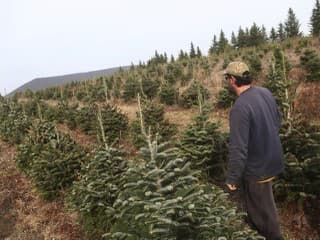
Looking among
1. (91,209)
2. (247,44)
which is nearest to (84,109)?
(91,209)

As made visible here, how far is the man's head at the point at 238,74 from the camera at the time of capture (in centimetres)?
334

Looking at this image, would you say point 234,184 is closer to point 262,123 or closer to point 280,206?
point 262,123

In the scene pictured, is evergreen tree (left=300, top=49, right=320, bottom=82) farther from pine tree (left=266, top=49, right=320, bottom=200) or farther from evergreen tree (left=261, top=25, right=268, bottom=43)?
evergreen tree (left=261, top=25, right=268, bottom=43)

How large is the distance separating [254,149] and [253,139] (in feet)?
0.42

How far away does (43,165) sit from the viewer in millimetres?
7398

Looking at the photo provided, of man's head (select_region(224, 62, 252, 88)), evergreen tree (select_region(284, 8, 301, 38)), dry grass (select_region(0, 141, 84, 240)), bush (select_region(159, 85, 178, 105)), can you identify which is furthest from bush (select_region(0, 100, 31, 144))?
evergreen tree (select_region(284, 8, 301, 38))

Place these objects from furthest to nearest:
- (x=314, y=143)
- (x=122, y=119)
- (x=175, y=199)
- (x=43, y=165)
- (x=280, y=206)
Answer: (x=122, y=119) → (x=43, y=165) → (x=280, y=206) → (x=314, y=143) → (x=175, y=199)

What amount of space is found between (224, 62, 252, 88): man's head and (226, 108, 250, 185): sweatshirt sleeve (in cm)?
44

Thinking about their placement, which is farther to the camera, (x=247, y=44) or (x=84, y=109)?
(x=247, y=44)

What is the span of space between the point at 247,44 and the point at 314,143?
34080mm

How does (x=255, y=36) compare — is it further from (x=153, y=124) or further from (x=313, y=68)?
(x=153, y=124)

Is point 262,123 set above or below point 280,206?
above

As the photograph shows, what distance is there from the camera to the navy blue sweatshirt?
3152 mm

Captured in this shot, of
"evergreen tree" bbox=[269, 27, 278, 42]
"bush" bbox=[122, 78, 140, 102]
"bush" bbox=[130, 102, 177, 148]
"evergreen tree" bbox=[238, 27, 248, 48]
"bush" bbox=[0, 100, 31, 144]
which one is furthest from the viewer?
"evergreen tree" bbox=[269, 27, 278, 42]
